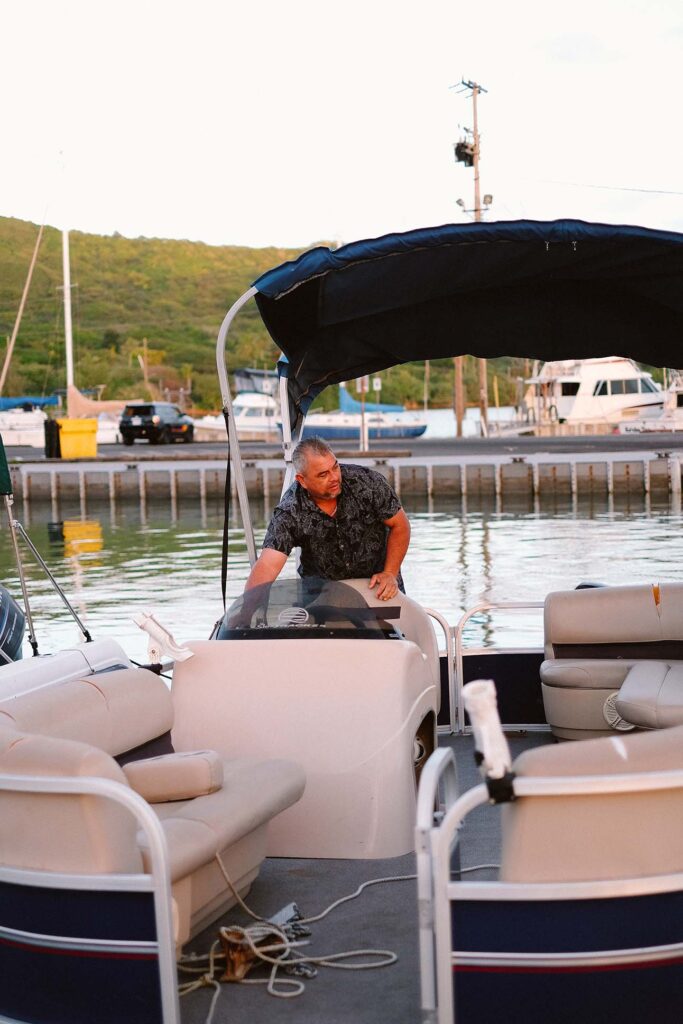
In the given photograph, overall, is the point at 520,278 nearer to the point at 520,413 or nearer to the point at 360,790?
the point at 360,790

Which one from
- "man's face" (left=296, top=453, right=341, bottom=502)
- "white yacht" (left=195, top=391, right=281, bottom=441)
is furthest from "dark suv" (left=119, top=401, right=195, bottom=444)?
"man's face" (left=296, top=453, right=341, bottom=502)

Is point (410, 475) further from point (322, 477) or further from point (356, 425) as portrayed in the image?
point (322, 477)

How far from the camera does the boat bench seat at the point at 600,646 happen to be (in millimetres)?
5453

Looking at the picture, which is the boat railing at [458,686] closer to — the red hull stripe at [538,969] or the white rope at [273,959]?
the white rope at [273,959]

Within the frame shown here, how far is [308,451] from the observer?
5.12 meters

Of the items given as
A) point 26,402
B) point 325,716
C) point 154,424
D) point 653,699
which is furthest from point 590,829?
point 26,402

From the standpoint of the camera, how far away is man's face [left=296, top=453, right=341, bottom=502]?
201 inches

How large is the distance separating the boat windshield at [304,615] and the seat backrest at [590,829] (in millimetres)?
1728

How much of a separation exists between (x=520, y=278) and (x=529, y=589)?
35.8 feet

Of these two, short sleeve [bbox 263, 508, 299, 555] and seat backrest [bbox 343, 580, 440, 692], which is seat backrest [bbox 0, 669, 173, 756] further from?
seat backrest [bbox 343, 580, 440, 692]

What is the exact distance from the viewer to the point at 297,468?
5.25 m

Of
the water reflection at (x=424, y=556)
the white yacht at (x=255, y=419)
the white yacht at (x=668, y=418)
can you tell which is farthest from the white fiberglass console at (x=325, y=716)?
the white yacht at (x=255, y=419)

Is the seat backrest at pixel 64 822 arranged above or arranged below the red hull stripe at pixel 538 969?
above

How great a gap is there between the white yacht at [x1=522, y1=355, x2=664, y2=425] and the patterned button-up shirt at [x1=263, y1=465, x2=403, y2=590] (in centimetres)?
4343
